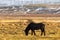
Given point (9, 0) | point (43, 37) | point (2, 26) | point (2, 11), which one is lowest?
point (43, 37)

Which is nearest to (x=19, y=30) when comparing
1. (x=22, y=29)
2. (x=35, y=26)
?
(x=22, y=29)

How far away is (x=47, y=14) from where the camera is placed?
4.60 feet

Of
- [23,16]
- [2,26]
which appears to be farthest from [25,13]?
[2,26]

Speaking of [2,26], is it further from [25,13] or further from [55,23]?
[55,23]

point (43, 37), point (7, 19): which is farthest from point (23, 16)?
point (43, 37)

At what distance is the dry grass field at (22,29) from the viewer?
1.34m

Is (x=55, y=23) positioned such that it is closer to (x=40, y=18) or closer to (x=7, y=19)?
(x=40, y=18)

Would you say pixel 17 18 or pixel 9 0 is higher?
pixel 9 0

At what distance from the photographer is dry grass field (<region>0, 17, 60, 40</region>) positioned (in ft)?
4.40

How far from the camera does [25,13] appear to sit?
141 cm

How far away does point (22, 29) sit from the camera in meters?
1.35

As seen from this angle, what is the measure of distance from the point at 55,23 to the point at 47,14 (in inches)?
5.0

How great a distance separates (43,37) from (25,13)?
0.30 metres

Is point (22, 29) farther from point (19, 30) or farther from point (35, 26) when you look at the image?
point (35, 26)
